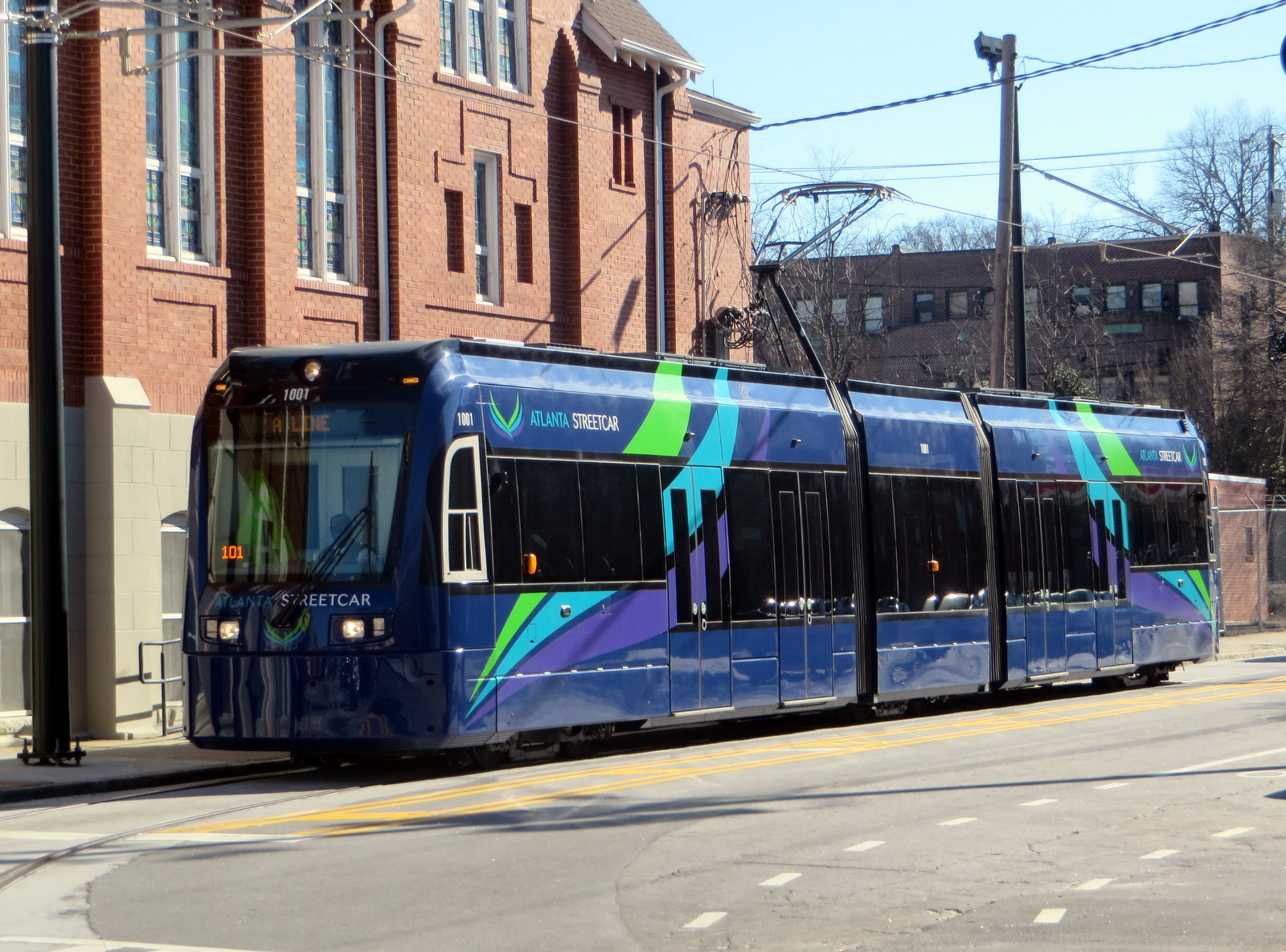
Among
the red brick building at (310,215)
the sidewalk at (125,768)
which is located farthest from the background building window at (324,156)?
the sidewalk at (125,768)

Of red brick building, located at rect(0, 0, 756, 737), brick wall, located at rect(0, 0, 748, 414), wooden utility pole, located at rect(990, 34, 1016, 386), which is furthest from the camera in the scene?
wooden utility pole, located at rect(990, 34, 1016, 386)

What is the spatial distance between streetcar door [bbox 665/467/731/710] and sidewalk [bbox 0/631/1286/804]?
3.48m

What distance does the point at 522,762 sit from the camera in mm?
14367

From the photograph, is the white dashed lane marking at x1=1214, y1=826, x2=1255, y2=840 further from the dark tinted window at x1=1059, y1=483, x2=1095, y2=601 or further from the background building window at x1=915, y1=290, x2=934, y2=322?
the background building window at x1=915, y1=290, x2=934, y2=322

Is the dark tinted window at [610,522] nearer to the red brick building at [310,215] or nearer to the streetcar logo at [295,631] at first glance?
the streetcar logo at [295,631]

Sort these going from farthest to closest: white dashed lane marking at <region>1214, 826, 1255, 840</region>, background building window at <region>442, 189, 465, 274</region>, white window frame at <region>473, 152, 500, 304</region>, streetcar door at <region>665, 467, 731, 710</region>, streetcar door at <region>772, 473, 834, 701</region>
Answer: white window frame at <region>473, 152, 500, 304</region> → background building window at <region>442, 189, 465, 274</region> → streetcar door at <region>772, 473, 834, 701</region> → streetcar door at <region>665, 467, 731, 710</region> → white dashed lane marking at <region>1214, 826, 1255, 840</region>

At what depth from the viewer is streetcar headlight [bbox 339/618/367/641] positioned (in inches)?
503

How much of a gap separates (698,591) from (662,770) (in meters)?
2.22

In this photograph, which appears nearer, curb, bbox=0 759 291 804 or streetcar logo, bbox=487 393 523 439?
curb, bbox=0 759 291 804

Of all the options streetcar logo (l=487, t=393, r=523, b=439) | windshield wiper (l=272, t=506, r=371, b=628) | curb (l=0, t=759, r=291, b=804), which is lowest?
curb (l=0, t=759, r=291, b=804)

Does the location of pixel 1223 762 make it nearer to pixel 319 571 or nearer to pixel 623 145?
pixel 319 571

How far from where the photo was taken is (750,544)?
16.0 meters

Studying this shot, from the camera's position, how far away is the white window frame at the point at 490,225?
23031mm

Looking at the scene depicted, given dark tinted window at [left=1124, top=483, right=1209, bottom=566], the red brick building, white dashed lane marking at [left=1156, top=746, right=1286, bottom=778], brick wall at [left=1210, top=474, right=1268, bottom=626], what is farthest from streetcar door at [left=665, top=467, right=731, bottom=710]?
brick wall at [left=1210, top=474, right=1268, bottom=626]
